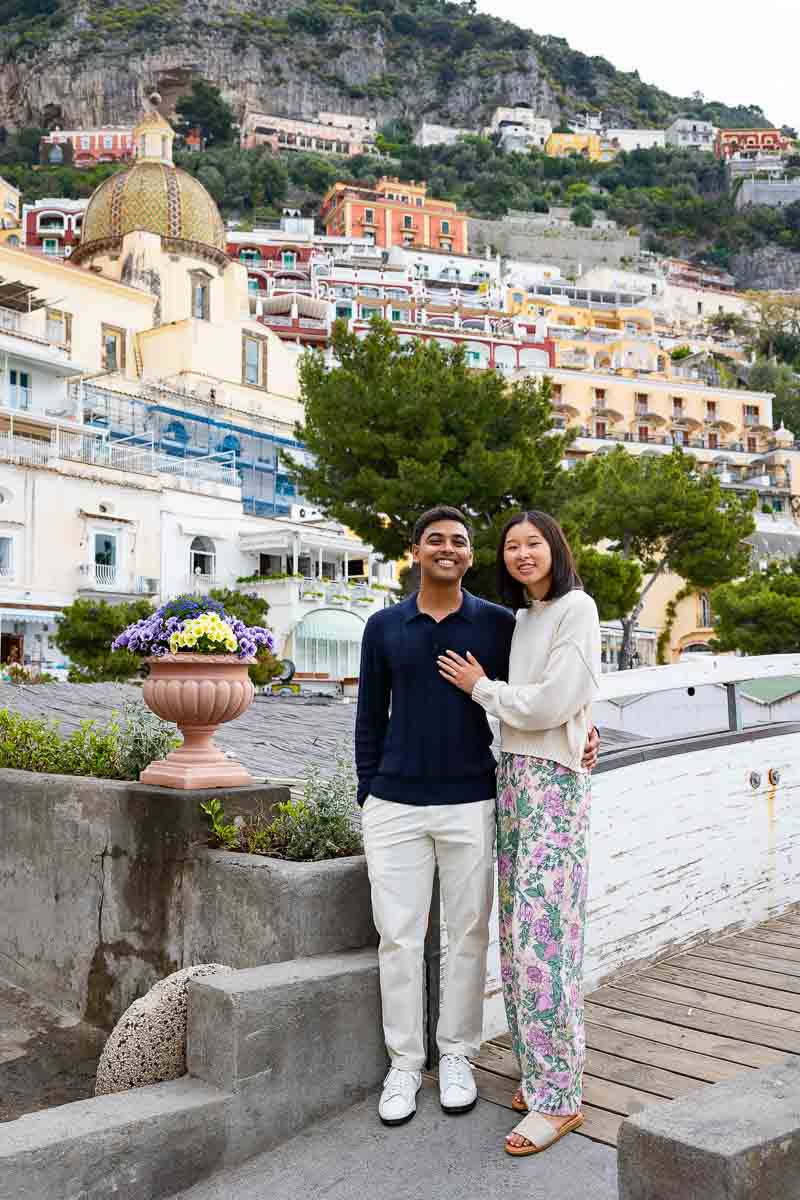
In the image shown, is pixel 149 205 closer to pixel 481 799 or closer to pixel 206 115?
pixel 481 799

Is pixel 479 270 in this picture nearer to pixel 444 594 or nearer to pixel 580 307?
pixel 580 307

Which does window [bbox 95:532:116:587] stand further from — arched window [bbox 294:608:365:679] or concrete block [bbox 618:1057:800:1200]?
concrete block [bbox 618:1057:800:1200]

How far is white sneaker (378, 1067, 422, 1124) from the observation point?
3.26 meters

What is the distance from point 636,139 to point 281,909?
16840 cm

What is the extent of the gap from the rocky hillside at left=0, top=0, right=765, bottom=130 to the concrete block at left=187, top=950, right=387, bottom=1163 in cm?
13340

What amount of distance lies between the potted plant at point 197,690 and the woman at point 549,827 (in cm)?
143

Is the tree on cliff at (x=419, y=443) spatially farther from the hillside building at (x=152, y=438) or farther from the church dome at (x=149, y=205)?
the church dome at (x=149, y=205)

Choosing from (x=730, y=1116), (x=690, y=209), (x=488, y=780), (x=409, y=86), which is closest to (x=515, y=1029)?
(x=488, y=780)

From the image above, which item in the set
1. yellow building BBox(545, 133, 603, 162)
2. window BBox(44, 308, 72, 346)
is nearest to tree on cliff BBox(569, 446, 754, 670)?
window BBox(44, 308, 72, 346)

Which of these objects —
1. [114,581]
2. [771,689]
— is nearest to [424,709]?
[771,689]

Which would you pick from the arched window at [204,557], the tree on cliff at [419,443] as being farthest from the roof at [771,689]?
the arched window at [204,557]

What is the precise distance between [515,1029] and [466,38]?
563 feet

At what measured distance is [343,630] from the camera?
31156 millimetres

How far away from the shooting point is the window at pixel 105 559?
98.1 ft
